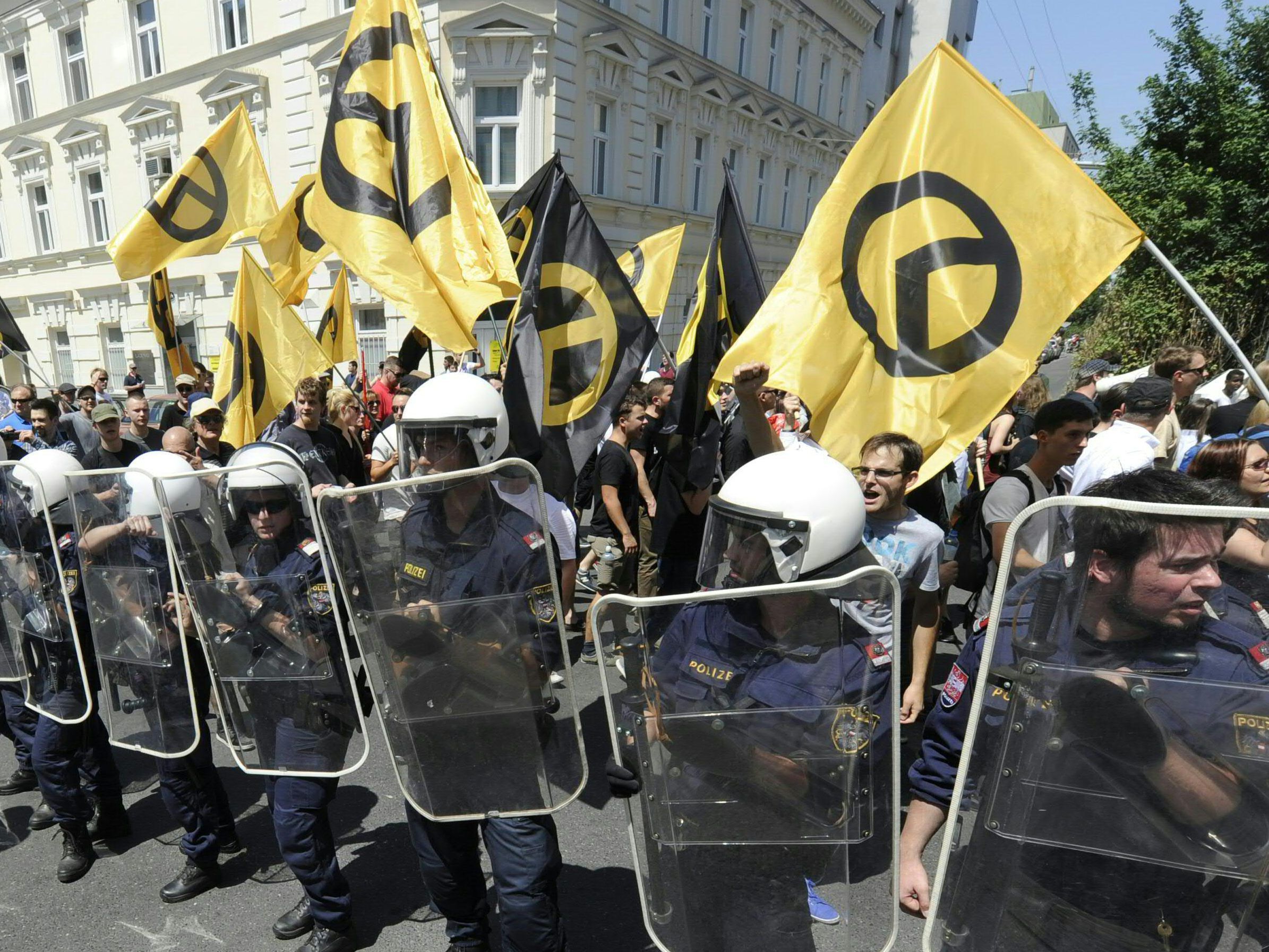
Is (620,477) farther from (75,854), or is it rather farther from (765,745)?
(765,745)

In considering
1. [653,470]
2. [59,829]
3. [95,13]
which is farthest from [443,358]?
A: [95,13]

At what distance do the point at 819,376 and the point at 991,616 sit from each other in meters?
1.72

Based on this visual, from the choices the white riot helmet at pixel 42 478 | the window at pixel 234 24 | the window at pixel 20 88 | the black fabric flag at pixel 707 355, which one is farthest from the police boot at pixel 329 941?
the window at pixel 20 88

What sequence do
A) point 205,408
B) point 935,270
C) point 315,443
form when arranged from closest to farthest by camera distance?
point 935,270, point 315,443, point 205,408

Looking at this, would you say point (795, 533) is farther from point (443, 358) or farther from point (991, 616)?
point (443, 358)

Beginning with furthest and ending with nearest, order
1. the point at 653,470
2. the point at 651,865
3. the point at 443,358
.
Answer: the point at 443,358
the point at 653,470
the point at 651,865

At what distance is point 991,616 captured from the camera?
135 cm

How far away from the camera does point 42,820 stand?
11.4 feet

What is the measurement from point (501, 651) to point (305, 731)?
89 centimetres

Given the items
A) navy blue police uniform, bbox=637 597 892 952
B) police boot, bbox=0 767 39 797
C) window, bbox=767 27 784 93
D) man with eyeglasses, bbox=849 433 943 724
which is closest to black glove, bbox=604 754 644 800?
navy blue police uniform, bbox=637 597 892 952

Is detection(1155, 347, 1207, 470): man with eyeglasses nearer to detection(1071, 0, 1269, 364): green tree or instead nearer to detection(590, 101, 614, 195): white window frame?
detection(1071, 0, 1269, 364): green tree

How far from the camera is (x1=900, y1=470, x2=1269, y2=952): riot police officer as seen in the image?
1.21 m

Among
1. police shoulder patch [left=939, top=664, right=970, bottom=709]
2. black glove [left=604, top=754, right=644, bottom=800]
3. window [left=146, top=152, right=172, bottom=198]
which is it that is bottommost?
black glove [left=604, top=754, right=644, bottom=800]

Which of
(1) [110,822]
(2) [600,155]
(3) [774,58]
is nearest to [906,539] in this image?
(1) [110,822]
